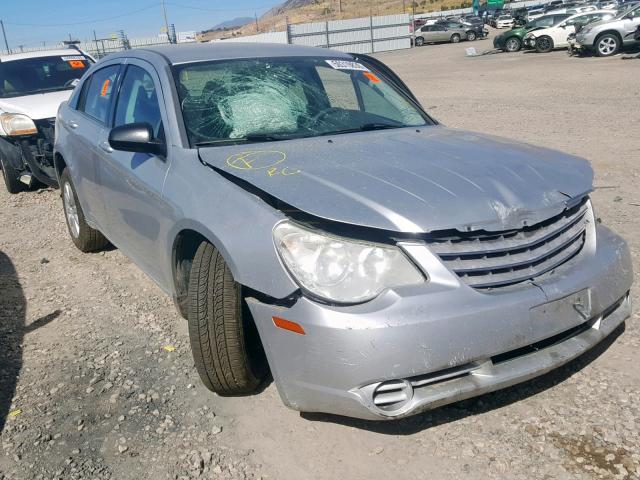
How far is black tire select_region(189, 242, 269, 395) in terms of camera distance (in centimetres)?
282

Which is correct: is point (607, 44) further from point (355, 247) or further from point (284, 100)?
point (355, 247)

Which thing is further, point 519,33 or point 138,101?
point 519,33

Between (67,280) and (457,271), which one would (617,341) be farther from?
(67,280)

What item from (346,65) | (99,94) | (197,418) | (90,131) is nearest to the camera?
(197,418)

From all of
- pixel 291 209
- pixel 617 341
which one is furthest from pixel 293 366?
pixel 617 341

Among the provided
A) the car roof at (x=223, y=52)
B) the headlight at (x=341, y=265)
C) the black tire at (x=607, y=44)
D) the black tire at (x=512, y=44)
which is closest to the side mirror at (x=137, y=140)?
the car roof at (x=223, y=52)

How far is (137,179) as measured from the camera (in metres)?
3.63

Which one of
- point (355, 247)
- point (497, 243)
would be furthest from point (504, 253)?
point (355, 247)

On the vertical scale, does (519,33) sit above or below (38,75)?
below

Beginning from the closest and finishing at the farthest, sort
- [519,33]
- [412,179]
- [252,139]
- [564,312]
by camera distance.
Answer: [564,312]
[412,179]
[252,139]
[519,33]

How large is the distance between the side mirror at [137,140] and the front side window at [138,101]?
170 millimetres

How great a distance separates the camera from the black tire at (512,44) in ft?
94.7

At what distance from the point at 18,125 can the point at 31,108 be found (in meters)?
0.39

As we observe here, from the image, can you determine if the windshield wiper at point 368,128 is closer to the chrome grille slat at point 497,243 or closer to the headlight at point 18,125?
the chrome grille slat at point 497,243
